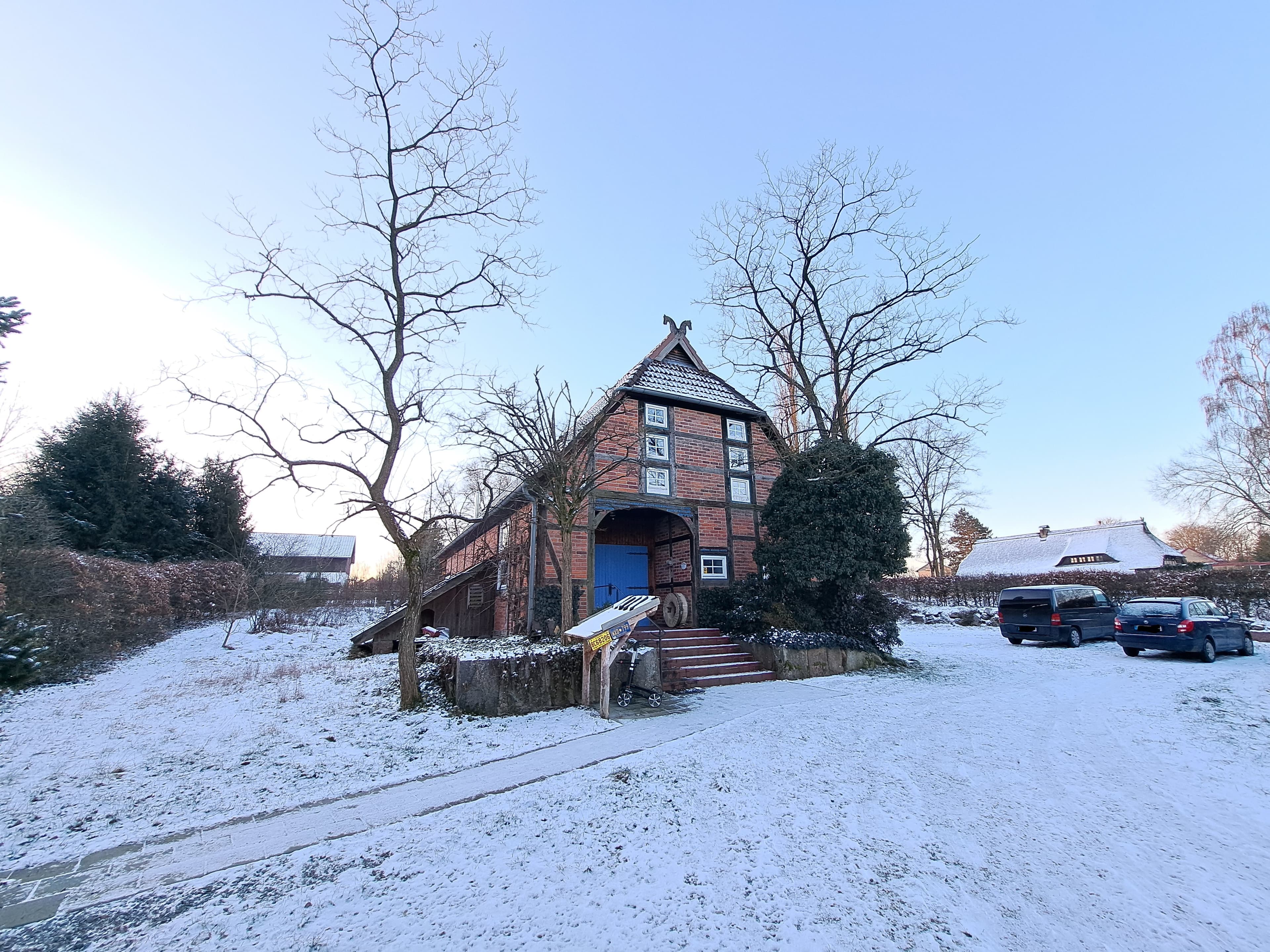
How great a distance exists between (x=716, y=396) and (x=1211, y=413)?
2485 cm

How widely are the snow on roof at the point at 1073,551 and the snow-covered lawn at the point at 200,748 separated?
28.7 m

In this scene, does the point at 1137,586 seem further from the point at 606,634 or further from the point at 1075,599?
the point at 606,634

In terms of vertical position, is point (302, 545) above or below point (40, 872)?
above

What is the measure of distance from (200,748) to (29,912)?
345 cm

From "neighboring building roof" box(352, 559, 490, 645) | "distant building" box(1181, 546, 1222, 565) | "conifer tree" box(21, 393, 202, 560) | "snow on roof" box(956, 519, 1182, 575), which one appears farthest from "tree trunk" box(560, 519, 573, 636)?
"distant building" box(1181, 546, 1222, 565)

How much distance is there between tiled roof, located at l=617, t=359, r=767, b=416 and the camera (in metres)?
13.3

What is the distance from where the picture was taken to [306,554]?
148 ft

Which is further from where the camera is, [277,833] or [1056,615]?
[1056,615]

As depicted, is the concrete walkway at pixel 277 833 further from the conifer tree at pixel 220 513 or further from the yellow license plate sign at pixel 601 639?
the conifer tree at pixel 220 513

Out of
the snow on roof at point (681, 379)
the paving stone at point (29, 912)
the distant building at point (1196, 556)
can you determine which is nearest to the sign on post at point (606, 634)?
the paving stone at point (29, 912)

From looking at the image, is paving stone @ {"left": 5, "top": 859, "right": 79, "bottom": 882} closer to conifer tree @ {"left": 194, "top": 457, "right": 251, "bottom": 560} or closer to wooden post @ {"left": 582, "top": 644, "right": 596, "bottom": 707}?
wooden post @ {"left": 582, "top": 644, "right": 596, "bottom": 707}

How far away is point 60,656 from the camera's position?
10273 millimetres

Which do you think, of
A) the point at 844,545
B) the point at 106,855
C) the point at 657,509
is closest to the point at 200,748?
the point at 106,855

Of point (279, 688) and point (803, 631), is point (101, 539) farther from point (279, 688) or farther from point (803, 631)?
point (803, 631)
